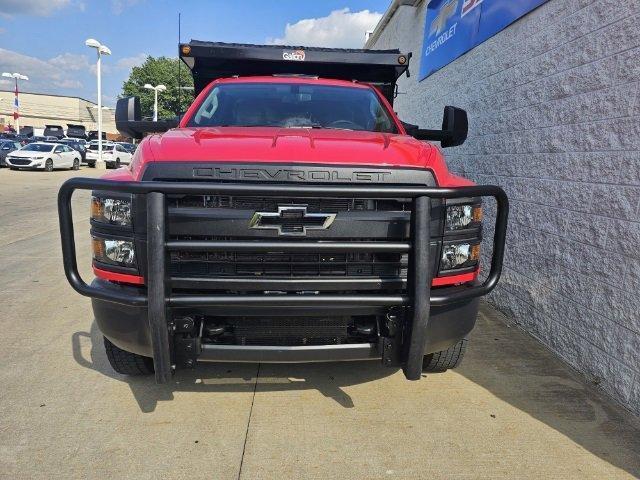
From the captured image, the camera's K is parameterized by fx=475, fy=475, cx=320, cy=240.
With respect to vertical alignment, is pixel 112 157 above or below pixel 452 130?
below

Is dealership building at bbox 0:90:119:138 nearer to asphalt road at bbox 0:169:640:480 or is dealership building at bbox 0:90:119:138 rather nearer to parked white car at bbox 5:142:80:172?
parked white car at bbox 5:142:80:172

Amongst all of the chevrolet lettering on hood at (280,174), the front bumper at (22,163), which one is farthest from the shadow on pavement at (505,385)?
the front bumper at (22,163)

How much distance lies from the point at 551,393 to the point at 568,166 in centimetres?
177

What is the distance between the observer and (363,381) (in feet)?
11.0

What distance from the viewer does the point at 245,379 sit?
3.31 metres

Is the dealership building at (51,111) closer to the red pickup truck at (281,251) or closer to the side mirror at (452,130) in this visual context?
the side mirror at (452,130)

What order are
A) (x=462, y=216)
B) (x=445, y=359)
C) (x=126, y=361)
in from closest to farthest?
1. (x=462, y=216)
2. (x=126, y=361)
3. (x=445, y=359)

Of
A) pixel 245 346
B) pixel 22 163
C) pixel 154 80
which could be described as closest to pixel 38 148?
pixel 22 163

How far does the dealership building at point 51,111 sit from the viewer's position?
79312mm

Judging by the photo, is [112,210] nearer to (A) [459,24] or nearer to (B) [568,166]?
(B) [568,166]

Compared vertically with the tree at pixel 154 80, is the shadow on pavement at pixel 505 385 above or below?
below

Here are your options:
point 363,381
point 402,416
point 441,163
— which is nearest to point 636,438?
point 402,416

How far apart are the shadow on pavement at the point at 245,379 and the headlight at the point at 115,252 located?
3.46 ft

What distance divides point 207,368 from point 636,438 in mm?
2751
